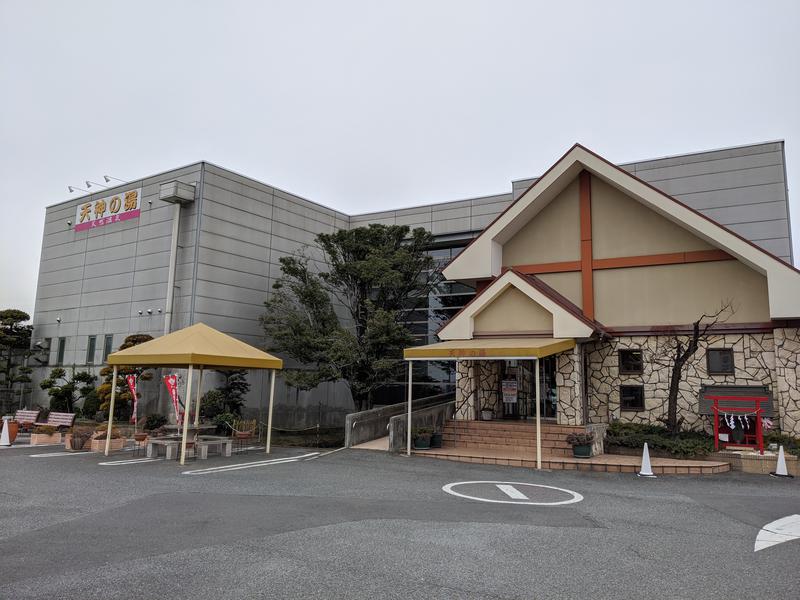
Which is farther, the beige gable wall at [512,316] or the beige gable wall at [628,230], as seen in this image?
the beige gable wall at [628,230]

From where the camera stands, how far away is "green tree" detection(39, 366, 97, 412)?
21511 mm

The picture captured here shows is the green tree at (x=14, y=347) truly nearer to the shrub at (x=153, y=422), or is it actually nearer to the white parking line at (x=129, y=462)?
the shrub at (x=153, y=422)

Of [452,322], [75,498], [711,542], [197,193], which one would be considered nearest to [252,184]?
[197,193]

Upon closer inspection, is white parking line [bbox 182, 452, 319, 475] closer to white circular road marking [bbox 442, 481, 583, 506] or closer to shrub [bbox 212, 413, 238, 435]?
shrub [bbox 212, 413, 238, 435]

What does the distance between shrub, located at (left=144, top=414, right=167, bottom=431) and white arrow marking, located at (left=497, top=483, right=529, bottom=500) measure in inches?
489

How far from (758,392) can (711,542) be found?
30.2 ft

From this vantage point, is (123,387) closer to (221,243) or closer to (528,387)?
(221,243)

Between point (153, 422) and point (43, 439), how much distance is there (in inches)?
118

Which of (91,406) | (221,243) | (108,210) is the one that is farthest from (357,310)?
(108,210)

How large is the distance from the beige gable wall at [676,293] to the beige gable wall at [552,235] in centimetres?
136

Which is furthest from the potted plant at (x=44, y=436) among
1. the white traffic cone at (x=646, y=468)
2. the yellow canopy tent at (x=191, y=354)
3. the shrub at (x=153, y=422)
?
the white traffic cone at (x=646, y=468)

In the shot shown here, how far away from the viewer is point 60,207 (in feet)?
84.4

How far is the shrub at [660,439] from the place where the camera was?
1341cm

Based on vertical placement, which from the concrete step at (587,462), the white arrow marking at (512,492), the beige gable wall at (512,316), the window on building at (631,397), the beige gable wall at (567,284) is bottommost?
the white arrow marking at (512,492)
